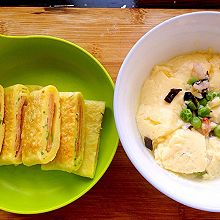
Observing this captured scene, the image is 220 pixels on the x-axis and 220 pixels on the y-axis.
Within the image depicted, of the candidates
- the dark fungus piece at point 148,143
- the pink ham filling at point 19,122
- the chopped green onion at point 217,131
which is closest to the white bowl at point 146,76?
the dark fungus piece at point 148,143

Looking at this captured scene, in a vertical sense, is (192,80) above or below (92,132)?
above

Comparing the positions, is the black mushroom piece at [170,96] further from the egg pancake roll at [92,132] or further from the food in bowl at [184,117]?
the egg pancake roll at [92,132]

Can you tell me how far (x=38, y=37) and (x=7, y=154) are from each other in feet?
1.11

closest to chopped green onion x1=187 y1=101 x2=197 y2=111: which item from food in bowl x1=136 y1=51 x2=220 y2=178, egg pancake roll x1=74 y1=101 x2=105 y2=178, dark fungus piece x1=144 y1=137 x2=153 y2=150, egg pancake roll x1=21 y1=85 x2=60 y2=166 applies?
food in bowl x1=136 y1=51 x2=220 y2=178

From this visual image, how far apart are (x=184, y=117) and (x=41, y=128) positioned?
37 cm

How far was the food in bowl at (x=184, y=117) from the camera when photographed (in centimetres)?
123

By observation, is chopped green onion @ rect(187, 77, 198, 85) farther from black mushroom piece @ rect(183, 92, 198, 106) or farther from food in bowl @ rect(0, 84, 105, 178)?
food in bowl @ rect(0, 84, 105, 178)

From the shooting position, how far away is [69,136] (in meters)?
1.32

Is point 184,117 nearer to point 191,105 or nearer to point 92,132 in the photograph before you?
point 191,105

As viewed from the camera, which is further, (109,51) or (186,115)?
(109,51)

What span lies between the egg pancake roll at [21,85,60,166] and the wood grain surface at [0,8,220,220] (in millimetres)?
194

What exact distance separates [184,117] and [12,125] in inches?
18.1

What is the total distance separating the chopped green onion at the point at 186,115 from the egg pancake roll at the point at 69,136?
11.1 inches

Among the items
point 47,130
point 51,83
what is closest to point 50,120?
point 47,130
